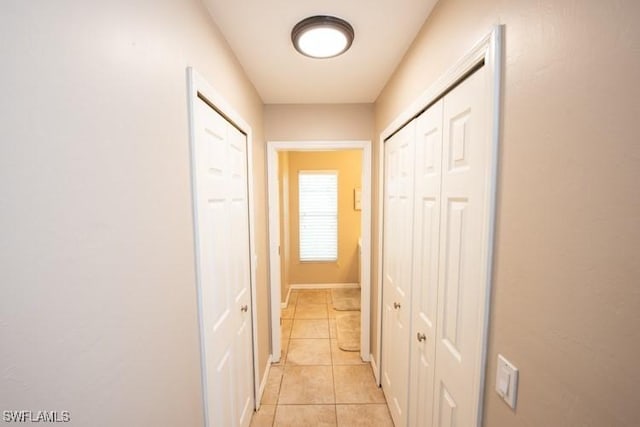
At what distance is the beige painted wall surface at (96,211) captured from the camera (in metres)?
0.40

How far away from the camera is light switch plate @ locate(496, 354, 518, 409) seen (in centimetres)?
67

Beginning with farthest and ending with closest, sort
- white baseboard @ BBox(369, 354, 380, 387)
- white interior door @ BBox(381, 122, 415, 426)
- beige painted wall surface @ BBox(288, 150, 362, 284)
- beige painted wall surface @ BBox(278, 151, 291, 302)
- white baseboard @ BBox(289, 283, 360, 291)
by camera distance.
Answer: white baseboard @ BBox(289, 283, 360, 291), beige painted wall surface @ BBox(288, 150, 362, 284), beige painted wall surface @ BBox(278, 151, 291, 302), white baseboard @ BBox(369, 354, 380, 387), white interior door @ BBox(381, 122, 415, 426)

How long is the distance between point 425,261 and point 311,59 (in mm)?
1405

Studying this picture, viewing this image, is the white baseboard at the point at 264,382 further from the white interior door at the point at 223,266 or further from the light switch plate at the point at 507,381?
the light switch plate at the point at 507,381

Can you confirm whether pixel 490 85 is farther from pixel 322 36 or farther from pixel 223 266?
pixel 223 266

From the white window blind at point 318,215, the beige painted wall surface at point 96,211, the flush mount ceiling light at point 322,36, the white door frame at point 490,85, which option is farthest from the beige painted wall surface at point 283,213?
the white door frame at point 490,85

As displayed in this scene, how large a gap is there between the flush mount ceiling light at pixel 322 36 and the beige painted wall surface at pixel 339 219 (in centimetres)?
285

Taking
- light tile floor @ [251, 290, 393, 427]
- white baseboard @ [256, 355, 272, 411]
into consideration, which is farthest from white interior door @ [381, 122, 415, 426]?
white baseboard @ [256, 355, 272, 411]

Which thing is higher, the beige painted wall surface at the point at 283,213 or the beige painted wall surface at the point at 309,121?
the beige painted wall surface at the point at 309,121

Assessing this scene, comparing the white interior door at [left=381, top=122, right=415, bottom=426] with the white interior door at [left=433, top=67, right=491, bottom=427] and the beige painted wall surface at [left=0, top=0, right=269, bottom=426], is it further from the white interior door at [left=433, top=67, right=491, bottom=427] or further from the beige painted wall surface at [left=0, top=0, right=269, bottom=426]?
the beige painted wall surface at [left=0, top=0, right=269, bottom=426]

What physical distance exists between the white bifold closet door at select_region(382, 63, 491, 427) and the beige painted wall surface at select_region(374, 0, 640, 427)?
9 cm

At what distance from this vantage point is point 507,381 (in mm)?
689

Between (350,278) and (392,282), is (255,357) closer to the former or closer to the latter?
(392,282)

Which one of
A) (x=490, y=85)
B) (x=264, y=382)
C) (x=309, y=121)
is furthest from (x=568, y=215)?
(x=264, y=382)
